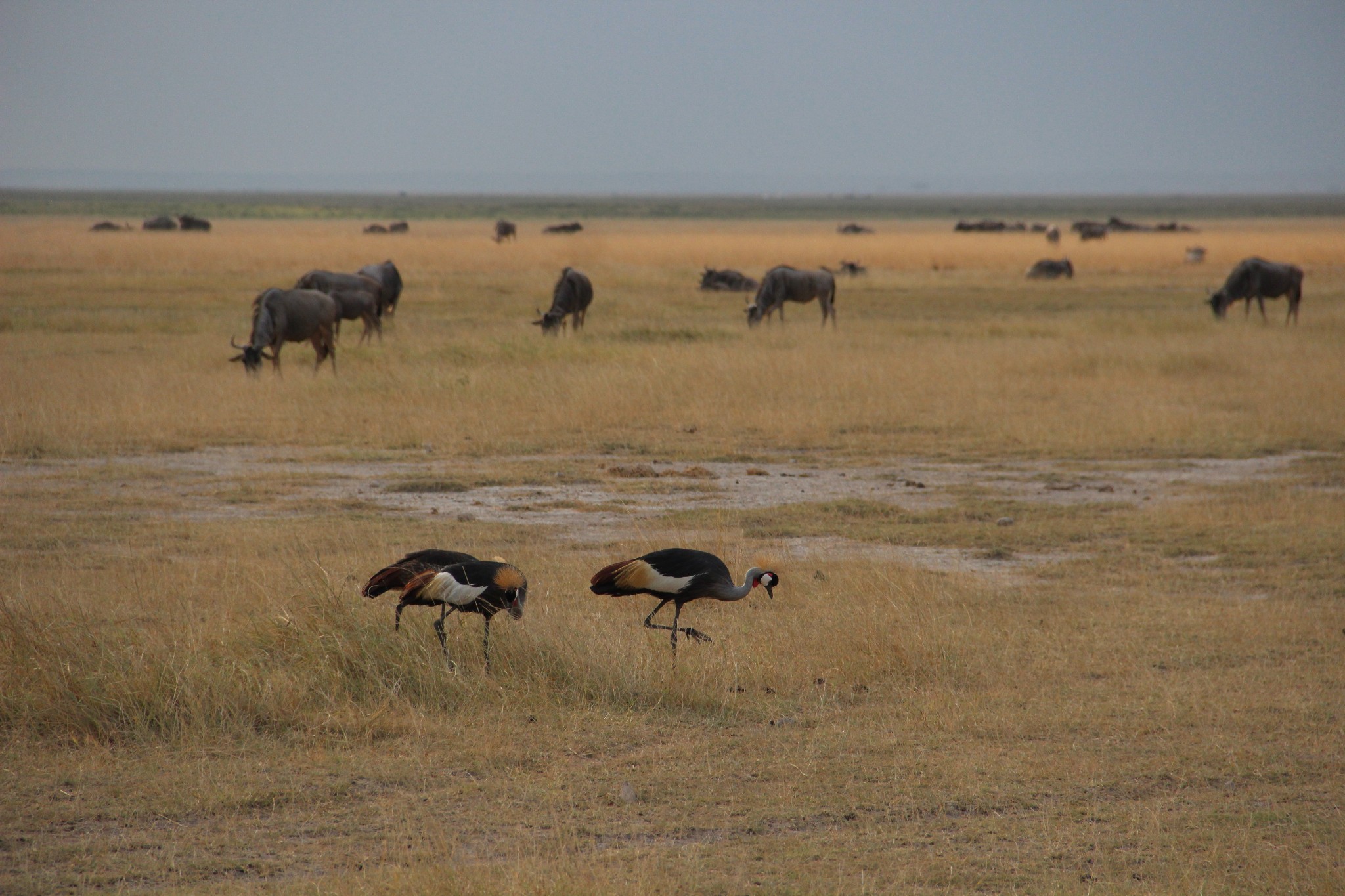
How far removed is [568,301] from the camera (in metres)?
23.9

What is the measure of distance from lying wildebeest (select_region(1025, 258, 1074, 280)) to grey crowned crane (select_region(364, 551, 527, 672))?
34812 mm

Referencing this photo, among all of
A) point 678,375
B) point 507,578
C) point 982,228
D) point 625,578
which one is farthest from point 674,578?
point 982,228

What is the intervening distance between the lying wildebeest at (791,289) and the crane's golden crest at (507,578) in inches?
805

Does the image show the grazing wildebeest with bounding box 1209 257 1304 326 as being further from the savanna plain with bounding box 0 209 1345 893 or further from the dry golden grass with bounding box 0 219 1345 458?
the savanna plain with bounding box 0 209 1345 893

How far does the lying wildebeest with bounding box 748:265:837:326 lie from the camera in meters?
26.1

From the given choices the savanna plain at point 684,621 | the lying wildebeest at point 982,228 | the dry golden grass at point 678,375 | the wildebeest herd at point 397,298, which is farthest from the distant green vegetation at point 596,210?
the savanna plain at point 684,621

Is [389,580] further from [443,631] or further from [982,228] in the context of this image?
[982,228]

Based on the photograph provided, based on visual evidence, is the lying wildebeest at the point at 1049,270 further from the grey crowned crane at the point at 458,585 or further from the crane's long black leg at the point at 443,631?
the grey crowned crane at the point at 458,585

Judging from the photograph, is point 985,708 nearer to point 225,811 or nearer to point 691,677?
point 691,677

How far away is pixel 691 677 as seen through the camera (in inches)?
254

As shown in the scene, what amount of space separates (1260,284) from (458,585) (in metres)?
25.7

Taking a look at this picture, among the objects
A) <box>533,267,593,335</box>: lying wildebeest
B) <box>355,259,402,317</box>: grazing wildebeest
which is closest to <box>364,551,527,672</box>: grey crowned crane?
<box>533,267,593,335</box>: lying wildebeest

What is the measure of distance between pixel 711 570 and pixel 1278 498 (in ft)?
23.7

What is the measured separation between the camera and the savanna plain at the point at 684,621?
4.71 meters
